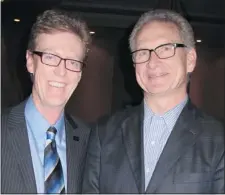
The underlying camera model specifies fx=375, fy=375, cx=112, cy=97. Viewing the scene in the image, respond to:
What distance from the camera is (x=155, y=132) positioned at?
1680mm

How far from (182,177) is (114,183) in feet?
0.97

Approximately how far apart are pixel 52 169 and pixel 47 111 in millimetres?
282

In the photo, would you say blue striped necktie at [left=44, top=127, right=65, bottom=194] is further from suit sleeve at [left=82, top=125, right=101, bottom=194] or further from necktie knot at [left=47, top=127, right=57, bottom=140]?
suit sleeve at [left=82, top=125, right=101, bottom=194]

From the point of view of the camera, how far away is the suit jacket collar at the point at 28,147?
1567 mm

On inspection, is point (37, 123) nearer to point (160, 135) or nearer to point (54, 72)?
point (54, 72)

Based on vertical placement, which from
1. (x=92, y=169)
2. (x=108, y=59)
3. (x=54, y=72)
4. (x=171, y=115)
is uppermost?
(x=108, y=59)

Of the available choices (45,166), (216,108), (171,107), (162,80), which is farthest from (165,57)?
(216,108)

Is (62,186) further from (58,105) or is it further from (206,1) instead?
(206,1)

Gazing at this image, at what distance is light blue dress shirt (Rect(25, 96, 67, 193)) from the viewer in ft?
5.27

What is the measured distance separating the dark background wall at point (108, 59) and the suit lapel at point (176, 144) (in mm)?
2319

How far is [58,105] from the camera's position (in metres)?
1.73

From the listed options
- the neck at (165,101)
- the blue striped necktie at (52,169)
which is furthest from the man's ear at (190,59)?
the blue striped necktie at (52,169)

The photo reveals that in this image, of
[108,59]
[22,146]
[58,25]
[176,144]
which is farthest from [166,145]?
[108,59]

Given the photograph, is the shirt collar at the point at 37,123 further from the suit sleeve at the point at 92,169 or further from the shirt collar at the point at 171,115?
the shirt collar at the point at 171,115
